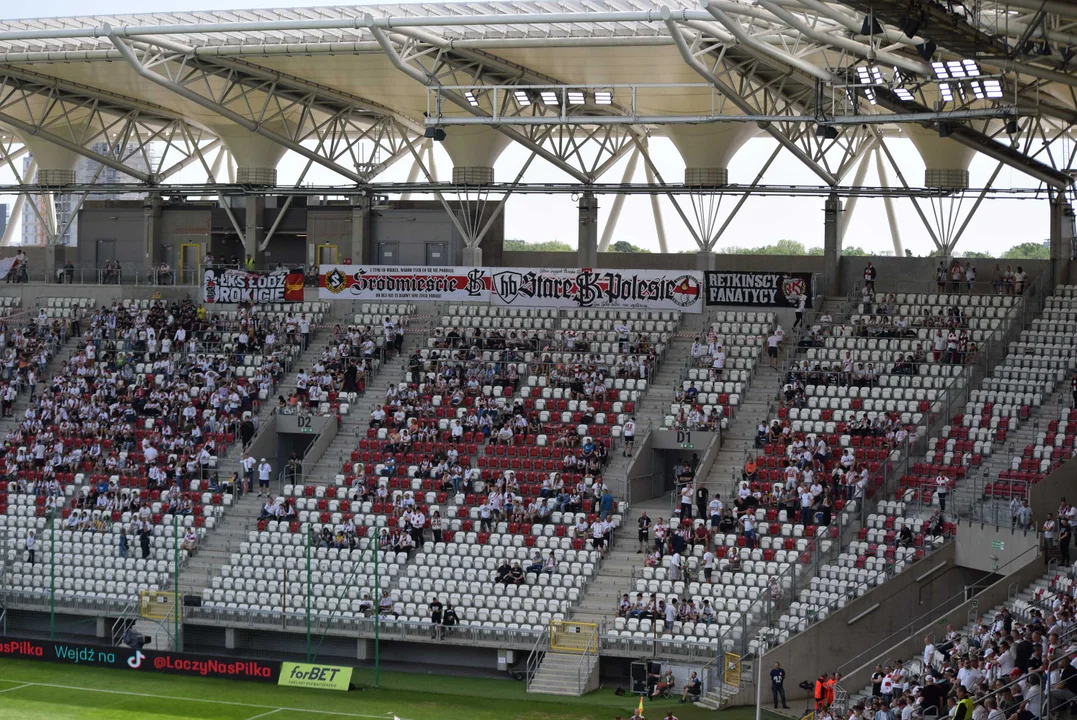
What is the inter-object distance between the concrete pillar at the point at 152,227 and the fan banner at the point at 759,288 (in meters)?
20.5

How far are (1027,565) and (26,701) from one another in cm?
1948

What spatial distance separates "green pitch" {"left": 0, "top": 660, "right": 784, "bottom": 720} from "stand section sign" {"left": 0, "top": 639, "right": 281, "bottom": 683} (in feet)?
0.71

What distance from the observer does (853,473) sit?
32.8 m

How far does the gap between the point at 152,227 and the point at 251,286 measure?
7774mm

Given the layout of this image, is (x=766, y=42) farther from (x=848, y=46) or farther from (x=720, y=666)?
(x=720, y=666)

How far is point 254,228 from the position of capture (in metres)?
49.8

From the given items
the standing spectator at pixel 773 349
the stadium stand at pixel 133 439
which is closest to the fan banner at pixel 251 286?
the stadium stand at pixel 133 439

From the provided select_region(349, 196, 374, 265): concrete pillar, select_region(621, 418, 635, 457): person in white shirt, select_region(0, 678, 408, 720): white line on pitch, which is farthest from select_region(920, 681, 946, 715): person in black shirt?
select_region(349, 196, 374, 265): concrete pillar

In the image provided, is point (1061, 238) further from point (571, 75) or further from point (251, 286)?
point (251, 286)

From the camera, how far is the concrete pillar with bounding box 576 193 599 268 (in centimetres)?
4544

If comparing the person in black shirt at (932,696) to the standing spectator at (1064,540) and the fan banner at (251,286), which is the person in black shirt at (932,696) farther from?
the fan banner at (251,286)

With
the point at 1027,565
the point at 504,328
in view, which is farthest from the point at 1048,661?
the point at 504,328

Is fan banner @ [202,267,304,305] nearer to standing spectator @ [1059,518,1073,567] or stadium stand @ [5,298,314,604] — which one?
stadium stand @ [5,298,314,604]

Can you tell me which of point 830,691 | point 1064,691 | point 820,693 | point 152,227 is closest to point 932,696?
point 1064,691
